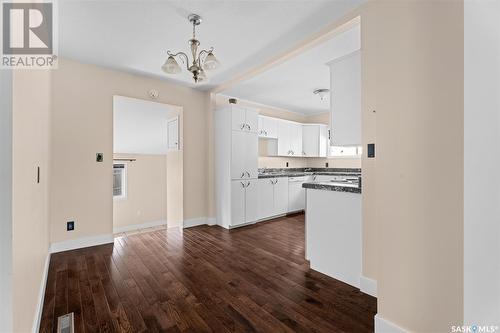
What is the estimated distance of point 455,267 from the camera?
1.19 m

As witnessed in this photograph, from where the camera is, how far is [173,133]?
450cm

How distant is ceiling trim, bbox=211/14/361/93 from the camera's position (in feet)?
7.23

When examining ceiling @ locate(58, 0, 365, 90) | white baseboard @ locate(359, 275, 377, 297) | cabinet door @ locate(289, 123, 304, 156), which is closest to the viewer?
white baseboard @ locate(359, 275, 377, 297)

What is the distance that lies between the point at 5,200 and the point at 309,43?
2.86 meters

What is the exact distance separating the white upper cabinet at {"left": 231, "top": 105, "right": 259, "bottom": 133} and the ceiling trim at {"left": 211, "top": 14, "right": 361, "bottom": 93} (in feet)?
1.62

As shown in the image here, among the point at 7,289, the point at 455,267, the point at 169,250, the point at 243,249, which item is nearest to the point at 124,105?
the point at 169,250

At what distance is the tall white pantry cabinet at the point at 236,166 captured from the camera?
409 cm

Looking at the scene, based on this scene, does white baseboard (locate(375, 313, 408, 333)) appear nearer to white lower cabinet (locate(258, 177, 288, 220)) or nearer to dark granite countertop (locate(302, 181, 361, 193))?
dark granite countertop (locate(302, 181, 361, 193))

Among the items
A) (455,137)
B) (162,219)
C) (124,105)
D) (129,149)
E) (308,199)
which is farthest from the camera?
(162,219)

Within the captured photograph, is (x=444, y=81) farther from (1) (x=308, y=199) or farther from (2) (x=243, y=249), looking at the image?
(2) (x=243, y=249)

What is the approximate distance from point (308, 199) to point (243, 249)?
1.21 m

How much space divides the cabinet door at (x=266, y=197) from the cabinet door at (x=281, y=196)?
12 cm

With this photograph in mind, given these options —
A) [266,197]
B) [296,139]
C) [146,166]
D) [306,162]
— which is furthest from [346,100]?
[146,166]

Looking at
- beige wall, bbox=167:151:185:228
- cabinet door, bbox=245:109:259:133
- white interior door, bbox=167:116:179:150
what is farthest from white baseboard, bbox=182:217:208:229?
cabinet door, bbox=245:109:259:133
